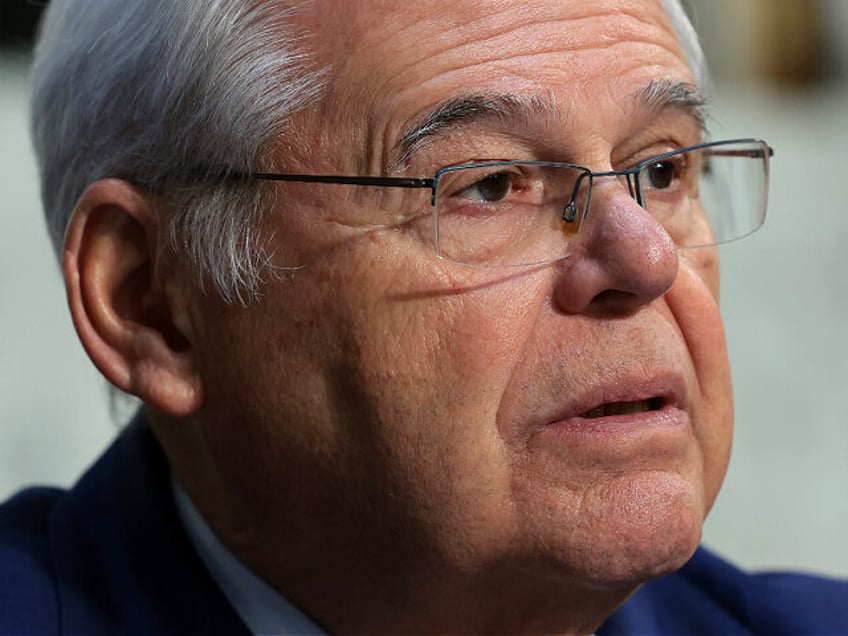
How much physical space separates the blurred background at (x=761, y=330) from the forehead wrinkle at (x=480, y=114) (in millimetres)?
2909

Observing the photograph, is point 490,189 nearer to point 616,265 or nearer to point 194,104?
point 616,265

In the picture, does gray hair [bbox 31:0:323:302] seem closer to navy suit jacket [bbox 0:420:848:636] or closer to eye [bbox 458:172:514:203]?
eye [bbox 458:172:514:203]

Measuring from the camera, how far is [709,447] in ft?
7.50

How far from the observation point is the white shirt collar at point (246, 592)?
2430mm

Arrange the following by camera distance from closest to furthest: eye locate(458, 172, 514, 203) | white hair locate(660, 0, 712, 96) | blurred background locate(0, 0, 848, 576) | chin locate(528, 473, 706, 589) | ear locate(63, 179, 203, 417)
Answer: chin locate(528, 473, 706, 589) < eye locate(458, 172, 514, 203) < ear locate(63, 179, 203, 417) < white hair locate(660, 0, 712, 96) < blurred background locate(0, 0, 848, 576)

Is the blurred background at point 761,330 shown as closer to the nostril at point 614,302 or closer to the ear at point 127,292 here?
the ear at point 127,292

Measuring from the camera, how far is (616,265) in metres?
2.12

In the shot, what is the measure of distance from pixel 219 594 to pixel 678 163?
1.17m

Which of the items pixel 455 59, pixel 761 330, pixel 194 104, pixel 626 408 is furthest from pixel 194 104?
pixel 761 330

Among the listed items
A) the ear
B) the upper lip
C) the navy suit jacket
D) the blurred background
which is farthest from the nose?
the blurred background

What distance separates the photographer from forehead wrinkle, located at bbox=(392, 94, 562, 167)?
214 centimetres

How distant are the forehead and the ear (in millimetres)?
441

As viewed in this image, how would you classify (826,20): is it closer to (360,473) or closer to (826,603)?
(826,603)

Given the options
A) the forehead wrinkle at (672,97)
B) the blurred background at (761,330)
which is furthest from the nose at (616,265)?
the blurred background at (761,330)
